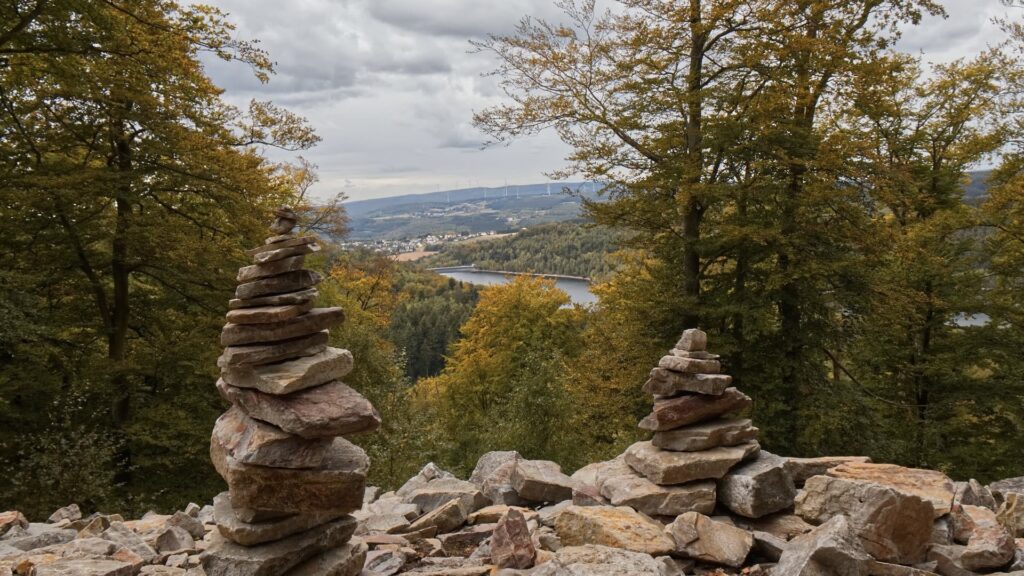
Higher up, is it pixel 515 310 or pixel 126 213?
pixel 126 213

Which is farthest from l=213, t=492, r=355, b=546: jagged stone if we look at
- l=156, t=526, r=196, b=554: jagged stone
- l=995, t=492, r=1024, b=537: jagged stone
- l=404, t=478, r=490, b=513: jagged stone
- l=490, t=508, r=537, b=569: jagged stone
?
l=995, t=492, r=1024, b=537: jagged stone

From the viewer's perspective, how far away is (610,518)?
6887 mm

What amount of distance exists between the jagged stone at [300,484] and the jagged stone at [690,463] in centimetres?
415

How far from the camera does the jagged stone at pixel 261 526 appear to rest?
6.04 m

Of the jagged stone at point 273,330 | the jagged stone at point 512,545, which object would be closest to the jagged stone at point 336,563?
the jagged stone at point 512,545

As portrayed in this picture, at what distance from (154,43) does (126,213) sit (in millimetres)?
4684

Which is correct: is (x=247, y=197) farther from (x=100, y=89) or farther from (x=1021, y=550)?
(x=1021, y=550)

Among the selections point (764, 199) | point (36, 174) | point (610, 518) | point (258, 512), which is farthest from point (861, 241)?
point (36, 174)

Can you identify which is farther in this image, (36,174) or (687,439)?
(36,174)

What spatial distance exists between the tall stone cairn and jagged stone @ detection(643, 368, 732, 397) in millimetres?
4648

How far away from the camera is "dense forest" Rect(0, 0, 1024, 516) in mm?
14039

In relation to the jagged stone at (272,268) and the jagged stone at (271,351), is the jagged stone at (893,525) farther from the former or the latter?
the jagged stone at (272,268)

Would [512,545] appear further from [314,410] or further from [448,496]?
[448,496]

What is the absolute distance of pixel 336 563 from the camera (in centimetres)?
629
